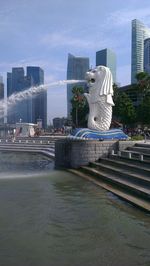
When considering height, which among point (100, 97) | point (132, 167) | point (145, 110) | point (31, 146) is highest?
point (145, 110)

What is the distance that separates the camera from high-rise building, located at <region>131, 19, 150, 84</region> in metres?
175

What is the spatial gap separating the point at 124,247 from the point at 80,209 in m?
4.11

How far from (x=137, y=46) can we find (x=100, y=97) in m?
164

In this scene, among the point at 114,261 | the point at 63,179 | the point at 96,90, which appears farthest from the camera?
the point at 96,90

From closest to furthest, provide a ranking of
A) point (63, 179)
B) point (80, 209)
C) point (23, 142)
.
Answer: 1. point (80, 209)
2. point (63, 179)
3. point (23, 142)

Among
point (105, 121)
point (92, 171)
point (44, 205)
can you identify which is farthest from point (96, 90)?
point (44, 205)

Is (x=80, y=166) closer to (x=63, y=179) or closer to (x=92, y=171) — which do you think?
(x=92, y=171)

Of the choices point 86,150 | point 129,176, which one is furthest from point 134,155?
point 129,176

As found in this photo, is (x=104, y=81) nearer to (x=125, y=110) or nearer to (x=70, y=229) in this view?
(x=70, y=229)

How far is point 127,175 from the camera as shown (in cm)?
1823

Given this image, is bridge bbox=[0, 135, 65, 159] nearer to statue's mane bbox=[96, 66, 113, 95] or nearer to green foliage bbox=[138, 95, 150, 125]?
statue's mane bbox=[96, 66, 113, 95]

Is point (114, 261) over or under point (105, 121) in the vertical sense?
under

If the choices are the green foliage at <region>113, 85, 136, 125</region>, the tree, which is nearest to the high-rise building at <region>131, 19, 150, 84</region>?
the tree

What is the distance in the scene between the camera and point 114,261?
832 cm
